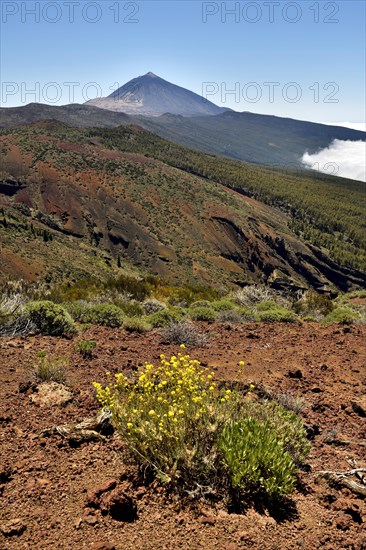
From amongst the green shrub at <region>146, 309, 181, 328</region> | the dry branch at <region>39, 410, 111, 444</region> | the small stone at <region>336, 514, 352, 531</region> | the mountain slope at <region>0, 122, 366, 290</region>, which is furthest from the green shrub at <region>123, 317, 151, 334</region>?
the mountain slope at <region>0, 122, 366, 290</region>

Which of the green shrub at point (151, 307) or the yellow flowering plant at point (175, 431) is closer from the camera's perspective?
the yellow flowering plant at point (175, 431)

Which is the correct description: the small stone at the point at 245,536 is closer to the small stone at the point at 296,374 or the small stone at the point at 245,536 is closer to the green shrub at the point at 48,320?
the small stone at the point at 296,374

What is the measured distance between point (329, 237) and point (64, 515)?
323ft

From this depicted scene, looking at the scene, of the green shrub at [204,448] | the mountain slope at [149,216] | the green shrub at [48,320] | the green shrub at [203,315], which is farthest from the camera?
the mountain slope at [149,216]

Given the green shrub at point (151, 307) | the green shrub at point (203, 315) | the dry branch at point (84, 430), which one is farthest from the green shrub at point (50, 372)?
the green shrub at point (151, 307)

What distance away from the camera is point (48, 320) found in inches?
296

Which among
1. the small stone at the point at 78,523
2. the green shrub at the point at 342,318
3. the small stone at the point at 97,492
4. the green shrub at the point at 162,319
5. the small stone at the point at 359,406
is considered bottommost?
the small stone at the point at 359,406

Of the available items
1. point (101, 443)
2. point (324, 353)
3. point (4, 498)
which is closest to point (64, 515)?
point (4, 498)

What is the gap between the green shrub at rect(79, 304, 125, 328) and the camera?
340 inches

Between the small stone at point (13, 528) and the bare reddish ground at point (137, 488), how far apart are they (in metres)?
0.03

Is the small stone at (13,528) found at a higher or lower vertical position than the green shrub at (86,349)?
lower

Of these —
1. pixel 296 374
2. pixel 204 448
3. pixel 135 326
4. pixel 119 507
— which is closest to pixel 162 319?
pixel 135 326

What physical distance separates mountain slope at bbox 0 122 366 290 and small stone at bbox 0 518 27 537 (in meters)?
39.8

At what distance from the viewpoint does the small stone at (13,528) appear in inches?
114
